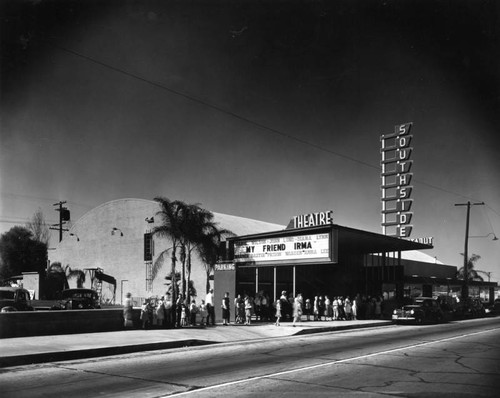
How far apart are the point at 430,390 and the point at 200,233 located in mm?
A: 26362

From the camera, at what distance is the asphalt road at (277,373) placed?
957 cm

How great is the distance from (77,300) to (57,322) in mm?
12509

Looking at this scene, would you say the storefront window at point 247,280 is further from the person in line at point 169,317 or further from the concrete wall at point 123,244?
the person in line at point 169,317

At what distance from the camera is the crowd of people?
23172 millimetres

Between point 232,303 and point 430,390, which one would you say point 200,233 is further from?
point 430,390

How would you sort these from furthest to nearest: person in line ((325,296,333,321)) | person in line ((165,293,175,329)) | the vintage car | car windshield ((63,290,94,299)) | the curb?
1. person in line ((325,296,333,321))
2. car windshield ((63,290,94,299))
3. the vintage car
4. person in line ((165,293,175,329))
5. the curb

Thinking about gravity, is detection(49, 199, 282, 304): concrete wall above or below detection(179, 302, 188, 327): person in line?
above

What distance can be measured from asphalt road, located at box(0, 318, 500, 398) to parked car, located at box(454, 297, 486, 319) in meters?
23.8

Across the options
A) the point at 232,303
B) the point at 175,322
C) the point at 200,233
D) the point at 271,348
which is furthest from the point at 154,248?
the point at 271,348

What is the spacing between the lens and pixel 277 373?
38.1 ft

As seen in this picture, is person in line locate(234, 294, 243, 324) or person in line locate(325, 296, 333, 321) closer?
person in line locate(234, 294, 243, 324)

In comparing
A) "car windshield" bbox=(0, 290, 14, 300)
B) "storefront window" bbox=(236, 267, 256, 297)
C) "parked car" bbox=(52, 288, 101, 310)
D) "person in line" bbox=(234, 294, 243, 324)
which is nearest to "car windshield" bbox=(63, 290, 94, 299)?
"parked car" bbox=(52, 288, 101, 310)

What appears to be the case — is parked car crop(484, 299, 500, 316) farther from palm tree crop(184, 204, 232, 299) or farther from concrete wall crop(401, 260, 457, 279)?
palm tree crop(184, 204, 232, 299)

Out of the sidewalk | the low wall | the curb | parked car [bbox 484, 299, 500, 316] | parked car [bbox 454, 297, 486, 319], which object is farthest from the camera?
parked car [bbox 484, 299, 500, 316]
